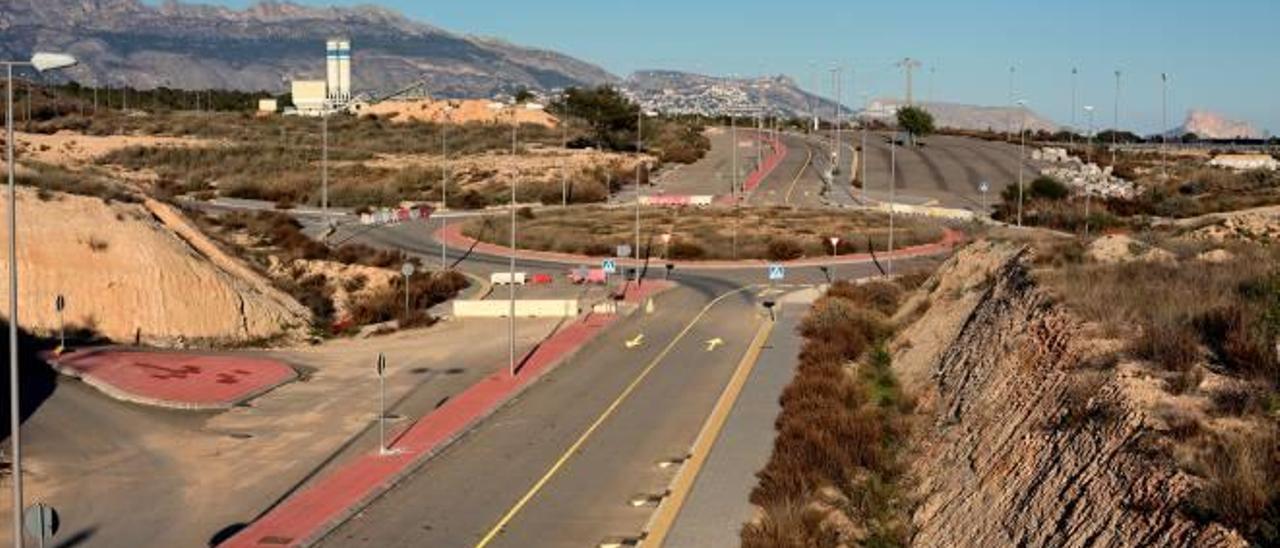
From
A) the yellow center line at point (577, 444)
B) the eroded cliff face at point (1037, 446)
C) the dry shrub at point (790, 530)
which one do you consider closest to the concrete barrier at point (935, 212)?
the yellow center line at point (577, 444)

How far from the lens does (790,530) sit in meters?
19.3

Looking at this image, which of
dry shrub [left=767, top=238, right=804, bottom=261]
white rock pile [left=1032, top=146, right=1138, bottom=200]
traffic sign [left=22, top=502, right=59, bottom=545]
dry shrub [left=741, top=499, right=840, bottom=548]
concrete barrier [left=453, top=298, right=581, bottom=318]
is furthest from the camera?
white rock pile [left=1032, top=146, right=1138, bottom=200]

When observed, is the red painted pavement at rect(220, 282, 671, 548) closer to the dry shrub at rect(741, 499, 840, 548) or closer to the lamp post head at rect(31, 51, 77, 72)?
the dry shrub at rect(741, 499, 840, 548)

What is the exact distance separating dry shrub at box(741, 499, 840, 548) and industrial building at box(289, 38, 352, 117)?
15897 cm

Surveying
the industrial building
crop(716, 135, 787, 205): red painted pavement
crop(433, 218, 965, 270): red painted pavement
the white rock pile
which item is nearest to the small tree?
crop(716, 135, 787, 205): red painted pavement

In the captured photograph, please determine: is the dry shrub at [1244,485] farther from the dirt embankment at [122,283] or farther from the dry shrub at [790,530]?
the dirt embankment at [122,283]

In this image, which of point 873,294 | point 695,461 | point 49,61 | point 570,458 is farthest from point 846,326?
point 49,61

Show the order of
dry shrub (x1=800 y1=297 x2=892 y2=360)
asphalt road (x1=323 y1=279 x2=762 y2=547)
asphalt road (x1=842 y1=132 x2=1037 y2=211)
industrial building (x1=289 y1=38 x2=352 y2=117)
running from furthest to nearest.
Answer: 1. industrial building (x1=289 y1=38 x2=352 y2=117)
2. asphalt road (x1=842 y1=132 x2=1037 y2=211)
3. dry shrub (x1=800 y1=297 x2=892 y2=360)
4. asphalt road (x1=323 y1=279 x2=762 y2=547)

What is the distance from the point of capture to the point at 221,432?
30125mm

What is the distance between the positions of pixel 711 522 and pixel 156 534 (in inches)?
380

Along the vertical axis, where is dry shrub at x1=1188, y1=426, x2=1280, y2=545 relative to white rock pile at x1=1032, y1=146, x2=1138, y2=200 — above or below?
below

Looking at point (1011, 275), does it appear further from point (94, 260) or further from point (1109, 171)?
point (1109, 171)

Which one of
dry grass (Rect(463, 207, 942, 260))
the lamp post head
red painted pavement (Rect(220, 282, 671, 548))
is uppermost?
the lamp post head

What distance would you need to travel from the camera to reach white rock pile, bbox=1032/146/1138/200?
93688 mm
